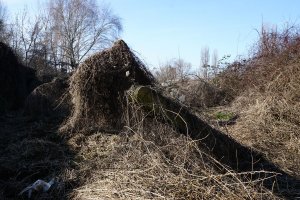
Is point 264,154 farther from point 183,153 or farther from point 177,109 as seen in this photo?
point 183,153

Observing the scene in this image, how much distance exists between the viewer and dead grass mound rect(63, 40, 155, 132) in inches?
274

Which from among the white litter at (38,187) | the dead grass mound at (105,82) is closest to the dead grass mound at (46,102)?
the dead grass mound at (105,82)

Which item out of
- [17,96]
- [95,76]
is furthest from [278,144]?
[17,96]

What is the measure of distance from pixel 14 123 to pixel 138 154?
6.64 metres

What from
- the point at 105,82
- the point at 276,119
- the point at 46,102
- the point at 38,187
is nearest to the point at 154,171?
the point at 38,187

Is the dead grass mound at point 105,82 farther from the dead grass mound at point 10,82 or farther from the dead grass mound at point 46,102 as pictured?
the dead grass mound at point 10,82

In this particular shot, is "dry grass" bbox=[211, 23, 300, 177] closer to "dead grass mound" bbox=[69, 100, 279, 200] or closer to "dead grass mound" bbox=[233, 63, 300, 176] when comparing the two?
"dead grass mound" bbox=[233, 63, 300, 176]

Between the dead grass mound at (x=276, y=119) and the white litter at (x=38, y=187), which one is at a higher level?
the dead grass mound at (x=276, y=119)

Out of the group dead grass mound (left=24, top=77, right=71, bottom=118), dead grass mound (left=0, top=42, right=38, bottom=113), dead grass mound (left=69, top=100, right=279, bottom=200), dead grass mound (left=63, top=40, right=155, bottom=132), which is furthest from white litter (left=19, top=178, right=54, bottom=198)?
dead grass mound (left=0, top=42, right=38, bottom=113)

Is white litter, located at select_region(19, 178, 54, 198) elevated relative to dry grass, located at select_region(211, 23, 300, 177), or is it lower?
lower

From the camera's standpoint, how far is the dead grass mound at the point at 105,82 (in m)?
6.96

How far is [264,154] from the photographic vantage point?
7.70m

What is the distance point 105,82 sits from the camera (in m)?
7.00

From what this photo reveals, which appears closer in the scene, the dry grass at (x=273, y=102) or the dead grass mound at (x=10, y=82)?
the dry grass at (x=273, y=102)
